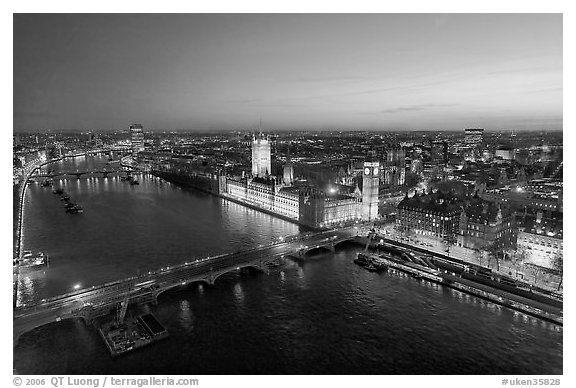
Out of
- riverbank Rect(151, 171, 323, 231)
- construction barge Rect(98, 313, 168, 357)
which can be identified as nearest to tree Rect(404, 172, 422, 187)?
riverbank Rect(151, 171, 323, 231)

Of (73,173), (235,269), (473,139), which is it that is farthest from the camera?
(473,139)

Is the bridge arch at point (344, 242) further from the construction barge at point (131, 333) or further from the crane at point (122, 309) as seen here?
the crane at point (122, 309)

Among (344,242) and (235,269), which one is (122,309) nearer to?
(235,269)

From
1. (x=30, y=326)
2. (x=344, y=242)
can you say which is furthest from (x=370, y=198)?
(x=30, y=326)

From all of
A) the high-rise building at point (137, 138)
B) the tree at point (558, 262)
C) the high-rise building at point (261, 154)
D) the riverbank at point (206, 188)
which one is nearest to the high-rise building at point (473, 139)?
the high-rise building at point (261, 154)

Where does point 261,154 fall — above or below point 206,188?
above

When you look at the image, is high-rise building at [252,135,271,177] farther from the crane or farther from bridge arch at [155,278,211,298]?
the crane
